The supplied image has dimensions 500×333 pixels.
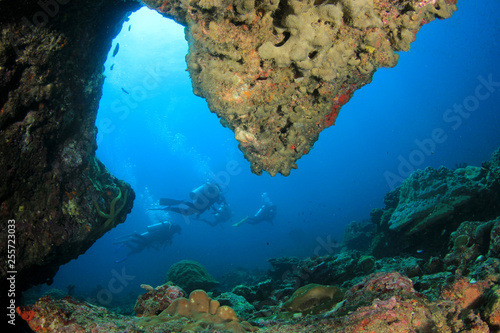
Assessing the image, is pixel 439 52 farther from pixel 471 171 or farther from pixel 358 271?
pixel 358 271

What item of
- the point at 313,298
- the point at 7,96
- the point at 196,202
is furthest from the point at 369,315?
the point at 196,202

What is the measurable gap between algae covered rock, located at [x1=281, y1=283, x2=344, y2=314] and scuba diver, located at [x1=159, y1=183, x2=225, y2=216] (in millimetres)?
14311

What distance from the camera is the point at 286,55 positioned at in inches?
97.0

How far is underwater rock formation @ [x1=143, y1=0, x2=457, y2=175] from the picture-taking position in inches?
95.2

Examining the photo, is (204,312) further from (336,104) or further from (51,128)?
(51,128)

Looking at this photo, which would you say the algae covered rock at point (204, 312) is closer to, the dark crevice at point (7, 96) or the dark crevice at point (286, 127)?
the dark crevice at point (286, 127)

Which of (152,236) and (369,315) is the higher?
(152,236)

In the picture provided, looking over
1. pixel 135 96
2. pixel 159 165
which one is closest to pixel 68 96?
pixel 135 96

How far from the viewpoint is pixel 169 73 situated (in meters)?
60.3

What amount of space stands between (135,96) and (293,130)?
72674 millimetres

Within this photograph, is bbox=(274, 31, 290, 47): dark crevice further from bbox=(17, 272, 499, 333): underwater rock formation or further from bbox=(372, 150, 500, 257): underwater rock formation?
bbox=(372, 150, 500, 257): underwater rock formation

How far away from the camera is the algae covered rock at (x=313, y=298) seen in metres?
3.49

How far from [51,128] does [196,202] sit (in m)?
14.9

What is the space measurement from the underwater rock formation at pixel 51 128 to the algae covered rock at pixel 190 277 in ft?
13.4
